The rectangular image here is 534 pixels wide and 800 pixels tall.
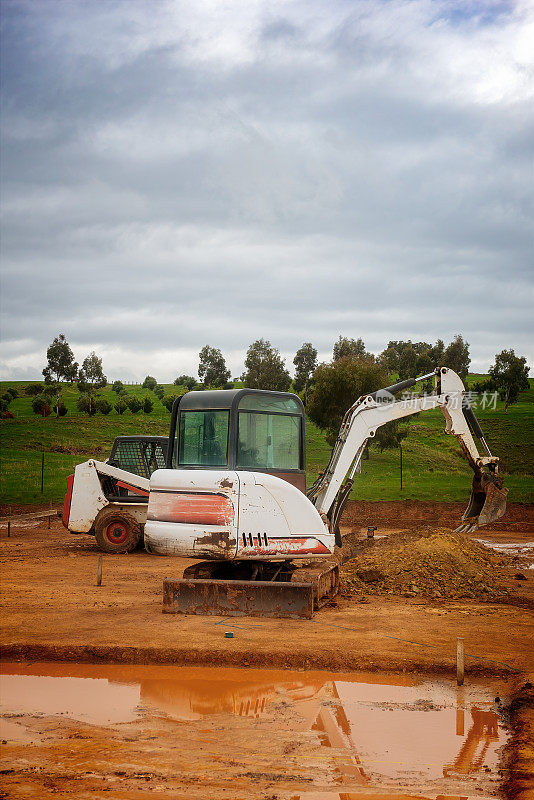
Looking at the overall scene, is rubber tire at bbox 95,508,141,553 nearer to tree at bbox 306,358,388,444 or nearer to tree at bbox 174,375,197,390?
tree at bbox 306,358,388,444

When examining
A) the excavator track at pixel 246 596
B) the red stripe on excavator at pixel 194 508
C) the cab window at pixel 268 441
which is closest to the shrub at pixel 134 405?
the excavator track at pixel 246 596

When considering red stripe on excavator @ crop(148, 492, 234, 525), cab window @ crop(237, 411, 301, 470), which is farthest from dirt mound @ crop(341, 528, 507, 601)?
red stripe on excavator @ crop(148, 492, 234, 525)

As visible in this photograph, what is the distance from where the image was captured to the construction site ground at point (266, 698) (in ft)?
21.4

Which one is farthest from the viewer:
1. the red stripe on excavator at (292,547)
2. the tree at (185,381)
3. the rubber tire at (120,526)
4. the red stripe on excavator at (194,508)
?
the tree at (185,381)

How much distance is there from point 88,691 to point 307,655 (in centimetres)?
298

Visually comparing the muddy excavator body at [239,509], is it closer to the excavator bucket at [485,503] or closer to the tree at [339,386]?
the excavator bucket at [485,503]

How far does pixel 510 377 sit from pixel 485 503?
165 ft

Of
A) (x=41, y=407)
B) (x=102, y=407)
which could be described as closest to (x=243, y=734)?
(x=102, y=407)

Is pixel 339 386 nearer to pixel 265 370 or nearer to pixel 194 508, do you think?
pixel 265 370

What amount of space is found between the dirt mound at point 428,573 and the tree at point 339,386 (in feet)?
76.1

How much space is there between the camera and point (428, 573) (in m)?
15.6

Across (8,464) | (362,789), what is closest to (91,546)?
(362,789)

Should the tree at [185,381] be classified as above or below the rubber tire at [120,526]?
above

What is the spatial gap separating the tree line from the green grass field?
220 cm
